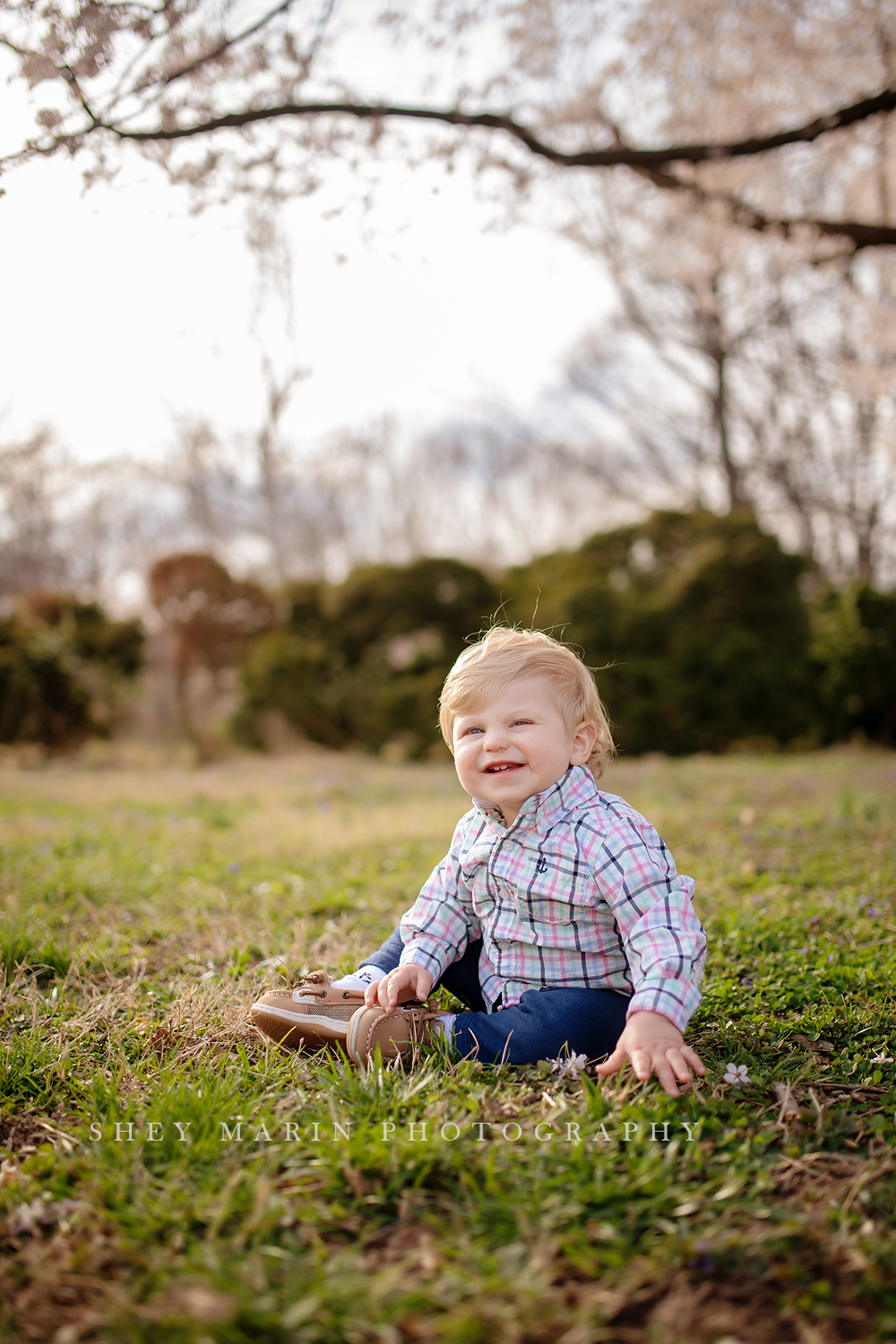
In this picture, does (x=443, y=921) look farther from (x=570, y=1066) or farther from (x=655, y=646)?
(x=655, y=646)

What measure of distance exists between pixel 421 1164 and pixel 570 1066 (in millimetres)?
454

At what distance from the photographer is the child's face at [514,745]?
6.42 feet

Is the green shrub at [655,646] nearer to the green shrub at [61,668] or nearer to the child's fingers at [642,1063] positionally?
the green shrub at [61,668]

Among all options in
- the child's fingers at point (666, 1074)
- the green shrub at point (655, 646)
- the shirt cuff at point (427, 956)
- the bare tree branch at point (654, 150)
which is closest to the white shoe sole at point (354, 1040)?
→ the shirt cuff at point (427, 956)

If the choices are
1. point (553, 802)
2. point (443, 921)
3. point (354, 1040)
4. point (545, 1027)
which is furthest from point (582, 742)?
point (354, 1040)

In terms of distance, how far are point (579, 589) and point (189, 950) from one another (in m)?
7.71

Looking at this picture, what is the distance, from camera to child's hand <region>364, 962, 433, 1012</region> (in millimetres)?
1953

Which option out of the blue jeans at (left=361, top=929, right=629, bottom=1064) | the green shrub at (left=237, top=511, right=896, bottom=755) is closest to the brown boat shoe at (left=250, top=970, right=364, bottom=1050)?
the blue jeans at (left=361, top=929, right=629, bottom=1064)

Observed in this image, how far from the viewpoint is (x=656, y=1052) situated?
162cm

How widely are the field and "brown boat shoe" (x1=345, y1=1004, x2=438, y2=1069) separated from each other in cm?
10

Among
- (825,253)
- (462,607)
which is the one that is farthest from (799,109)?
(462,607)

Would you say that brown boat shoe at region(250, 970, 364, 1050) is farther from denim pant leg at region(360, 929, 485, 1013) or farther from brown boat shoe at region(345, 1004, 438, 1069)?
denim pant leg at region(360, 929, 485, 1013)

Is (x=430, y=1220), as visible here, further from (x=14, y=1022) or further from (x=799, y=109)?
(x=799, y=109)

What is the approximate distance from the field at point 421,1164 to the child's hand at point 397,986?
0.63 ft
